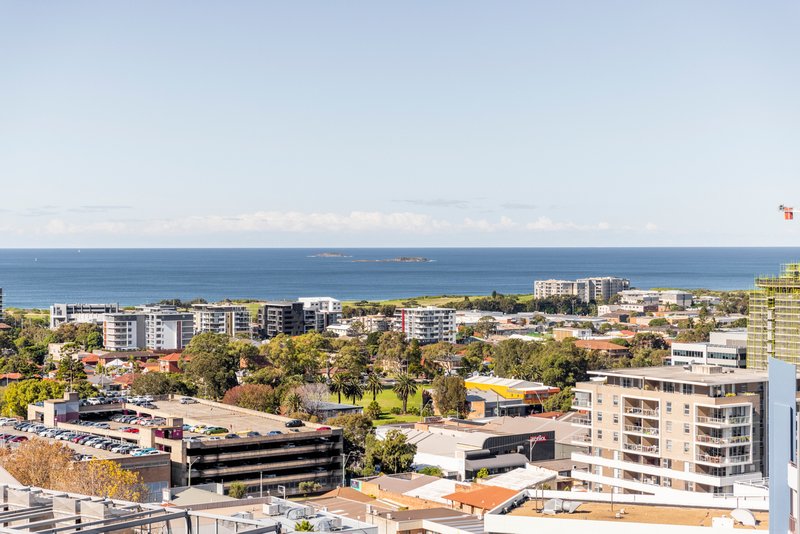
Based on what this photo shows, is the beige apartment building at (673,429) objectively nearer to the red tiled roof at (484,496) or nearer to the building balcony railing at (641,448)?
the building balcony railing at (641,448)

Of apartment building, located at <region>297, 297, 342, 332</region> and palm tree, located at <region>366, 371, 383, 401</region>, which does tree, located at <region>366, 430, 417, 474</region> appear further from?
apartment building, located at <region>297, 297, 342, 332</region>

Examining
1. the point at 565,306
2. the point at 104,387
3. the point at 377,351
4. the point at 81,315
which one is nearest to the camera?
the point at 104,387

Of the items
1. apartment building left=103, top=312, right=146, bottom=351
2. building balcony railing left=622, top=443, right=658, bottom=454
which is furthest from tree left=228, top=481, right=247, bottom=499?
apartment building left=103, top=312, right=146, bottom=351

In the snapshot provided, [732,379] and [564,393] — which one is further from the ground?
[732,379]

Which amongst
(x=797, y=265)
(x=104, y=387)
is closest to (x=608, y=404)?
(x=797, y=265)

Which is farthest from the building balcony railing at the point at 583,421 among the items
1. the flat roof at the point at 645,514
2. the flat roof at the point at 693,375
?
the flat roof at the point at 645,514

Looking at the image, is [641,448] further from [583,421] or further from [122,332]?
[122,332]

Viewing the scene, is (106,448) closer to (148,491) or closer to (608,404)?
(148,491)
